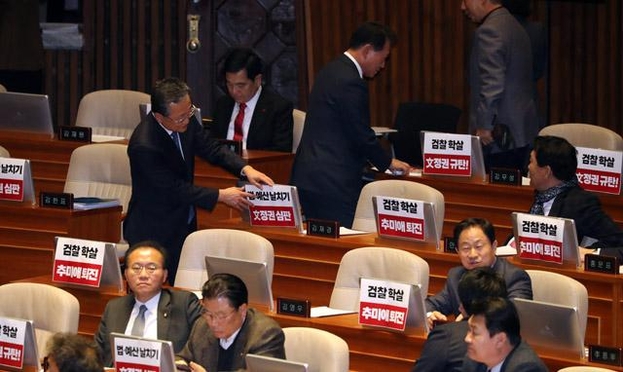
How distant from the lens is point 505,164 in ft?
27.4

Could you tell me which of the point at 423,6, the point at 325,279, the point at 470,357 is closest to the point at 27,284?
the point at 325,279

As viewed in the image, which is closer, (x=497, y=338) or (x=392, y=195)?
(x=497, y=338)

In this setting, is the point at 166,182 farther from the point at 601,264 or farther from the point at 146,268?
the point at 601,264

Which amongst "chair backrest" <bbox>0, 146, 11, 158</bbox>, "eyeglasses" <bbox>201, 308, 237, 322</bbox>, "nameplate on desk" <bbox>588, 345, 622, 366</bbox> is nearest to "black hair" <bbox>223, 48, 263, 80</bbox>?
"chair backrest" <bbox>0, 146, 11, 158</bbox>

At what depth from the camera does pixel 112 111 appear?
31.1ft

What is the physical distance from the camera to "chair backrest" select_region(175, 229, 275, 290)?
22.7 ft

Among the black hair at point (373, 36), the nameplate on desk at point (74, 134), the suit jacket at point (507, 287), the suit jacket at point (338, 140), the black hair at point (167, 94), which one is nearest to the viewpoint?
the suit jacket at point (507, 287)

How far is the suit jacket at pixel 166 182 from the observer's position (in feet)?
23.5

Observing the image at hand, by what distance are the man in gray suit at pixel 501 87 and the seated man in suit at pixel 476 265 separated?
1955 millimetres

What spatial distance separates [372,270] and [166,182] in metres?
1.10

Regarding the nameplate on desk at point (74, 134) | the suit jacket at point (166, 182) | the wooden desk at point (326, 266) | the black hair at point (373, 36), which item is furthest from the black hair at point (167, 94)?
the nameplate on desk at point (74, 134)

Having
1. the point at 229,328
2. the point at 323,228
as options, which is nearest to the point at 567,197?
the point at 323,228

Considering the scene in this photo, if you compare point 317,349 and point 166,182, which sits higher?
point 166,182

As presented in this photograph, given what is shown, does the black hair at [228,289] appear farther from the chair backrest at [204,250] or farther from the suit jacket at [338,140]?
the suit jacket at [338,140]
